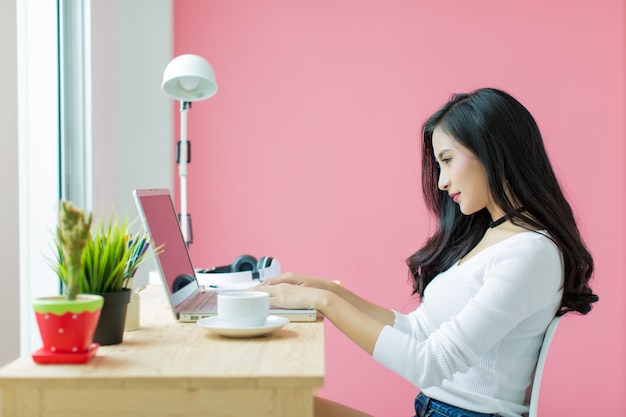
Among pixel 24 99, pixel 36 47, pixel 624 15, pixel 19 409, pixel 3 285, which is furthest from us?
pixel 624 15

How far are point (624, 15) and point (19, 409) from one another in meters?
2.99

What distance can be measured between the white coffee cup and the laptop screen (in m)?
0.20

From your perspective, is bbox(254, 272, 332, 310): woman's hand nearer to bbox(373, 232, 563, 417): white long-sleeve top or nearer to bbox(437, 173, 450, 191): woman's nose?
bbox(373, 232, 563, 417): white long-sleeve top

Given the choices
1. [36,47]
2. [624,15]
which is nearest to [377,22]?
[624,15]

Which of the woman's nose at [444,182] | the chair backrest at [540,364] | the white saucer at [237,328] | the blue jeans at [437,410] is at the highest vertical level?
the woman's nose at [444,182]

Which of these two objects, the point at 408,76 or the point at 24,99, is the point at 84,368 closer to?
the point at 24,99

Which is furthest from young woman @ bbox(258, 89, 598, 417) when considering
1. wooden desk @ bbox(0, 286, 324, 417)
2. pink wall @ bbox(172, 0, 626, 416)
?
pink wall @ bbox(172, 0, 626, 416)

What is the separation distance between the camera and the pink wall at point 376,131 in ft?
10.2

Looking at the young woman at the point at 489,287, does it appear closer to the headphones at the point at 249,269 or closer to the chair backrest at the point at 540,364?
the chair backrest at the point at 540,364

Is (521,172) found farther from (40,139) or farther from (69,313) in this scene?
(40,139)

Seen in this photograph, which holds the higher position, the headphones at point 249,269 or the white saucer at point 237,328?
the headphones at point 249,269

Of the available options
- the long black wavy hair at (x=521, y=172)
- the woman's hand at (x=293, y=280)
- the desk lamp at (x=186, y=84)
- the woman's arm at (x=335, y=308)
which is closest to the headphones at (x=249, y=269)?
the desk lamp at (x=186, y=84)

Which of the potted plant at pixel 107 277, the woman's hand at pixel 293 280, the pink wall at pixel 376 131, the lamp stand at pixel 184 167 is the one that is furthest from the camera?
the pink wall at pixel 376 131

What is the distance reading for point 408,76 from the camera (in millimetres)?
3113
